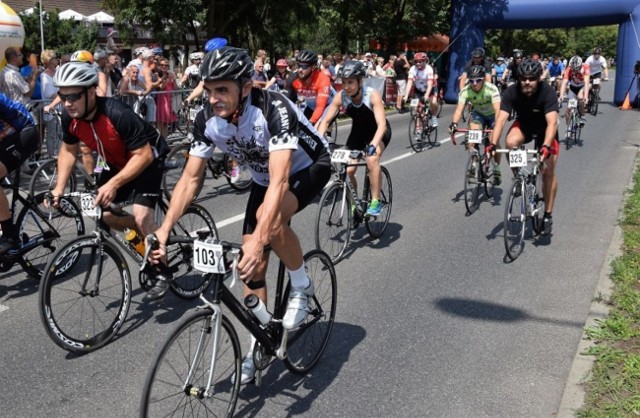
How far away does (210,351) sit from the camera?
3197mm

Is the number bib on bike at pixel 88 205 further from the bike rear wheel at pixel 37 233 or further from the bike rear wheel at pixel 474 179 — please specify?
the bike rear wheel at pixel 474 179

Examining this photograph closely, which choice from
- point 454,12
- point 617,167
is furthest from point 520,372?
point 454,12

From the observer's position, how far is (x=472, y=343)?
4.80 meters

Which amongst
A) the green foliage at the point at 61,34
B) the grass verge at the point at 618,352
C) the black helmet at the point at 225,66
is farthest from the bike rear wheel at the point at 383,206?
the green foliage at the point at 61,34

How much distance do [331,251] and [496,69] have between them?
2666cm

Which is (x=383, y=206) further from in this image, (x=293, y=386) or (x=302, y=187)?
(x=293, y=386)

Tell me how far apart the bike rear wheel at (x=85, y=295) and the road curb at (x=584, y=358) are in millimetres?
2986

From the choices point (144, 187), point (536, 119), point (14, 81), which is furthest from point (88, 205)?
point (14, 81)

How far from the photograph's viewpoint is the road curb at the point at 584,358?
12.5ft

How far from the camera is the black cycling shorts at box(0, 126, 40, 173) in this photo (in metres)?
5.75

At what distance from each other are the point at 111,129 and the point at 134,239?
0.82 m

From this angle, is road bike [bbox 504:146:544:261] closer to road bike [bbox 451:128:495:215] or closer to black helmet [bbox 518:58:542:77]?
black helmet [bbox 518:58:542:77]

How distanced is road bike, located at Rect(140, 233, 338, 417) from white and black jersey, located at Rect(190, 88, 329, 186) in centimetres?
61

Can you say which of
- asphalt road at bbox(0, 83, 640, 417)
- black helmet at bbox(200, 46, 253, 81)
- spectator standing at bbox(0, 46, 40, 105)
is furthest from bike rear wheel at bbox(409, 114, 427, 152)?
black helmet at bbox(200, 46, 253, 81)
